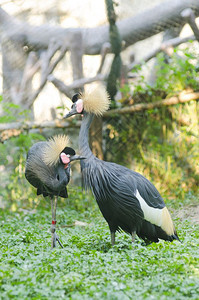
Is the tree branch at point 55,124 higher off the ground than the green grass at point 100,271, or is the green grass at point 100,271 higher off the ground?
the tree branch at point 55,124

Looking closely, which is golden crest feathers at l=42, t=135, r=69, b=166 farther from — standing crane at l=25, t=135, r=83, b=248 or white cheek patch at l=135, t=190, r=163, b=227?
white cheek patch at l=135, t=190, r=163, b=227

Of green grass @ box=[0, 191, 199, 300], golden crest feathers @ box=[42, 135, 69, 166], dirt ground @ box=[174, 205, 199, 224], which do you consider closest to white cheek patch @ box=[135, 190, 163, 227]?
green grass @ box=[0, 191, 199, 300]

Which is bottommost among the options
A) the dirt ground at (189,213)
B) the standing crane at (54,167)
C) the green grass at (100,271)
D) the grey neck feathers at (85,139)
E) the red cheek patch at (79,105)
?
the dirt ground at (189,213)

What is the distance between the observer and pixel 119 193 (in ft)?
12.1

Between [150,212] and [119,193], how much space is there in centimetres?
40

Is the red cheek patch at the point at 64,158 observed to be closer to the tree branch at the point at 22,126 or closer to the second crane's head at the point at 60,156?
the second crane's head at the point at 60,156

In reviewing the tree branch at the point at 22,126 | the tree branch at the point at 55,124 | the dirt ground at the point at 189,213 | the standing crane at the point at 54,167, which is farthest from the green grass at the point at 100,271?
the tree branch at the point at 22,126

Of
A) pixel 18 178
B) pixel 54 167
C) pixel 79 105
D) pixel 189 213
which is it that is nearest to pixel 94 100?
pixel 79 105

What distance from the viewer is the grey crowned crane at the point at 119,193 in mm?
3697

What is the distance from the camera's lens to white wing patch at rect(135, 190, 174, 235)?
3.81 meters

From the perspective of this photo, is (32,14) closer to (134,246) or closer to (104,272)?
(134,246)

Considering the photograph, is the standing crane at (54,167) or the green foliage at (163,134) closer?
the standing crane at (54,167)

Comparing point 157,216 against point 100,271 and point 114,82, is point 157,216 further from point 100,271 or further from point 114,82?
point 114,82

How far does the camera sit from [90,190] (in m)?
3.82
